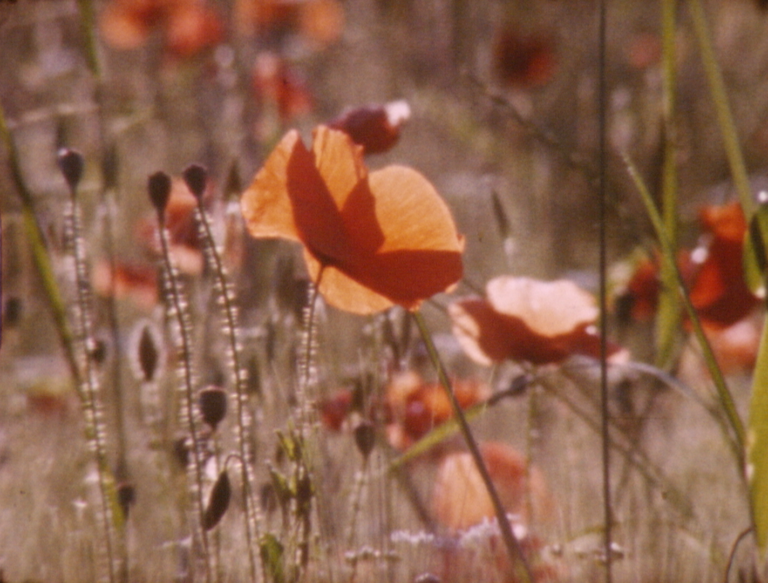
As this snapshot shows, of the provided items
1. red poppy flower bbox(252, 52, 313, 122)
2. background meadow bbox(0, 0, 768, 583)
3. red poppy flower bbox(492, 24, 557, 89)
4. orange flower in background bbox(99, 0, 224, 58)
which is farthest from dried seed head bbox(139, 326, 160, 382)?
red poppy flower bbox(492, 24, 557, 89)

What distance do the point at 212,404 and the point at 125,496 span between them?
0.09 meters

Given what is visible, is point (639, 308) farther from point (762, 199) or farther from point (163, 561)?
point (163, 561)

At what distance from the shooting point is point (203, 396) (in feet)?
1.35

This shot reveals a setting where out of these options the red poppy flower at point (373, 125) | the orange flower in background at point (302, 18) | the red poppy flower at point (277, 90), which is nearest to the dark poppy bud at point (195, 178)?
the red poppy flower at point (373, 125)

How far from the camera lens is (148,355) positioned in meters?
0.53

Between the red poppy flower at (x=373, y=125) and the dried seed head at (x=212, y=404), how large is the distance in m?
0.17

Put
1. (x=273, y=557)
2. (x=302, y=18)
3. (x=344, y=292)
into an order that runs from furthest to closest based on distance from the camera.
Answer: (x=302, y=18)
(x=344, y=292)
(x=273, y=557)

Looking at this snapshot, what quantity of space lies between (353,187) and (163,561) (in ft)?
0.63

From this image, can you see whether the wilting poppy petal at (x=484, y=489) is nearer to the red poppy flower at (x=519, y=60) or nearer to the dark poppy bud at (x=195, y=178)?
the dark poppy bud at (x=195, y=178)

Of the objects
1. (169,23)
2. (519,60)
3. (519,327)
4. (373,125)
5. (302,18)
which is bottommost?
(519,327)

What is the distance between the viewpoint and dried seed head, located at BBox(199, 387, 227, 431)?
1.34 feet

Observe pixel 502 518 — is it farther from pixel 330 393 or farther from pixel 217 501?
pixel 330 393

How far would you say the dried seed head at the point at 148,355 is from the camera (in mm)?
531

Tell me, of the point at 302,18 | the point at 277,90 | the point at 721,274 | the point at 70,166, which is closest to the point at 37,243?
the point at 70,166
